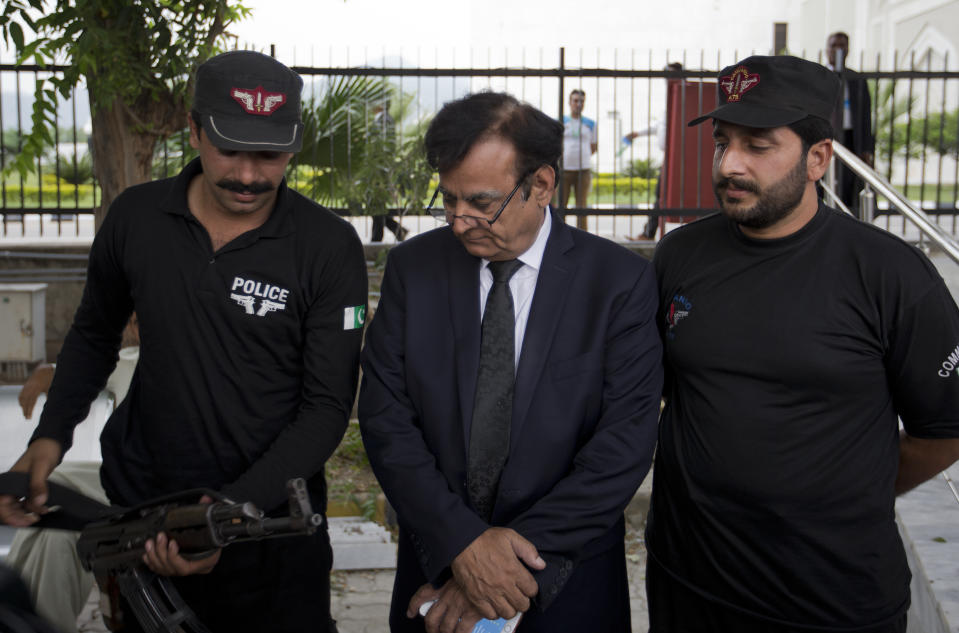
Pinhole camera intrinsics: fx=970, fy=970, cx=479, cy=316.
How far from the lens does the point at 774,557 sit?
2344 mm

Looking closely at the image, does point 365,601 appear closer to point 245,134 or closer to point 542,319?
point 542,319

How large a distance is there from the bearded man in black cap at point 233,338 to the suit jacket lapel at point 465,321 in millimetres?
316

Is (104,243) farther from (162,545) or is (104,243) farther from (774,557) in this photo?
(774,557)

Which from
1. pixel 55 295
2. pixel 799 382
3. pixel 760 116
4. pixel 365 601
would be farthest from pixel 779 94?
pixel 55 295

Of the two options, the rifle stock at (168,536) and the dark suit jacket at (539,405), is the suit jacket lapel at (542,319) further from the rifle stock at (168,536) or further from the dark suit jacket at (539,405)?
the rifle stock at (168,536)

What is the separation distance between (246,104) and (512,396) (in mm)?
986

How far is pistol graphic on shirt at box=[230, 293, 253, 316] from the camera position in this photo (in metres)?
2.50

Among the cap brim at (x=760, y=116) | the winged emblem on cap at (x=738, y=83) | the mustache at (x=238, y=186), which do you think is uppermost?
the winged emblem on cap at (x=738, y=83)

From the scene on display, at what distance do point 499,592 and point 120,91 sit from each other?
127 inches

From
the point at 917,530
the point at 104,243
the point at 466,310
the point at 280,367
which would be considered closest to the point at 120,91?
the point at 104,243

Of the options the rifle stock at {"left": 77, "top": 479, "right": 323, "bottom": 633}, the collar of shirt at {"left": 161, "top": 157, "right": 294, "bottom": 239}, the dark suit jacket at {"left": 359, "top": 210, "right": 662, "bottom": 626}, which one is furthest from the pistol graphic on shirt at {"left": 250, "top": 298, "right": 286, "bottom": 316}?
the rifle stock at {"left": 77, "top": 479, "right": 323, "bottom": 633}

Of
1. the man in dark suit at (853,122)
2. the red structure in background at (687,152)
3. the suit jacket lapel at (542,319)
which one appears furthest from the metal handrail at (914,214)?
the red structure in background at (687,152)

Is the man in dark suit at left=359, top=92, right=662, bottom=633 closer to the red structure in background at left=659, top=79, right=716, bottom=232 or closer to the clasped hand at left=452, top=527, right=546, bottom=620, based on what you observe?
the clasped hand at left=452, top=527, right=546, bottom=620

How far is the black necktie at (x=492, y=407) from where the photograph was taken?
2326 mm
